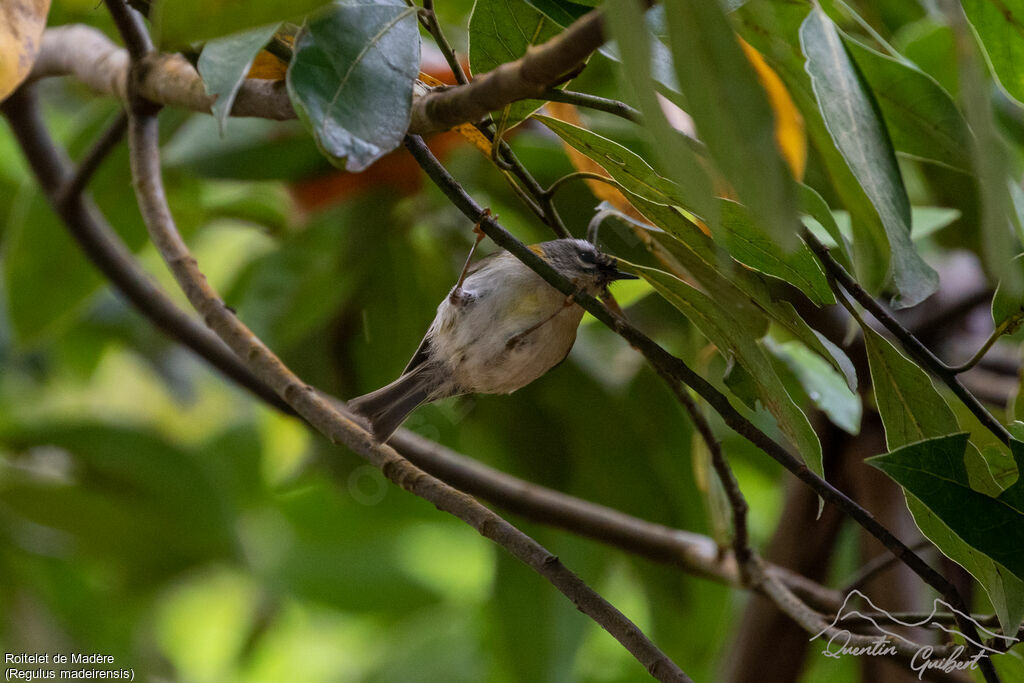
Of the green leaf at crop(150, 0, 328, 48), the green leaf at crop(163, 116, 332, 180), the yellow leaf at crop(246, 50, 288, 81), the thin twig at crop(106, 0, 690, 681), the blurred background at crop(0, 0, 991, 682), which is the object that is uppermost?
the green leaf at crop(150, 0, 328, 48)

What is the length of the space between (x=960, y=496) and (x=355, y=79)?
0.51 meters

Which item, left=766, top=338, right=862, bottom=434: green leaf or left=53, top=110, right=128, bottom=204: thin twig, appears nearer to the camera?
left=766, top=338, right=862, bottom=434: green leaf

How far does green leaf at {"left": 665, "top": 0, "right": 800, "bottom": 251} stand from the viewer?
1.25 feet

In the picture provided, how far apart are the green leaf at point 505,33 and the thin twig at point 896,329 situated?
249 mm

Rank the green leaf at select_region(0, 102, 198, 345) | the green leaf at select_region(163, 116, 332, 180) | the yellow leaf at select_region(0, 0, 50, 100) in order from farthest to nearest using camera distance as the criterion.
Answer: the green leaf at select_region(0, 102, 198, 345)
the green leaf at select_region(163, 116, 332, 180)
the yellow leaf at select_region(0, 0, 50, 100)

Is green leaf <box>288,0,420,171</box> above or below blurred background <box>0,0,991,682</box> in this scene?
above

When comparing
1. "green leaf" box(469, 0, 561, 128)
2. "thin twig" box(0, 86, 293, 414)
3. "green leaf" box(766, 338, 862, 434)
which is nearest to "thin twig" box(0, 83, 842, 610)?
"thin twig" box(0, 86, 293, 414)

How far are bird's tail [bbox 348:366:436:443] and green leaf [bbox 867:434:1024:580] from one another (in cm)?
55

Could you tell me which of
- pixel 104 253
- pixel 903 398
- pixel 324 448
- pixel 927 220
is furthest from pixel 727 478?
pixel 104 253

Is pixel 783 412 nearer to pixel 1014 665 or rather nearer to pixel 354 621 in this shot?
pixel 1014 665

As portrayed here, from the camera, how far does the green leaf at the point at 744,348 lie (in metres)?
0.67

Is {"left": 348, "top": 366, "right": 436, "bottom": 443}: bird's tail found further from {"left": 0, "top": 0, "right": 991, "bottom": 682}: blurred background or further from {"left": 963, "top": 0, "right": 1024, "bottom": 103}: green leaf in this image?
{"left": 963, "top": 0, "right": 1024, "bottom": 103}: green leaf

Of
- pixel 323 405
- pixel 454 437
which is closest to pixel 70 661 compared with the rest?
pixel 454 437

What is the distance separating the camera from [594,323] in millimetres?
1463
